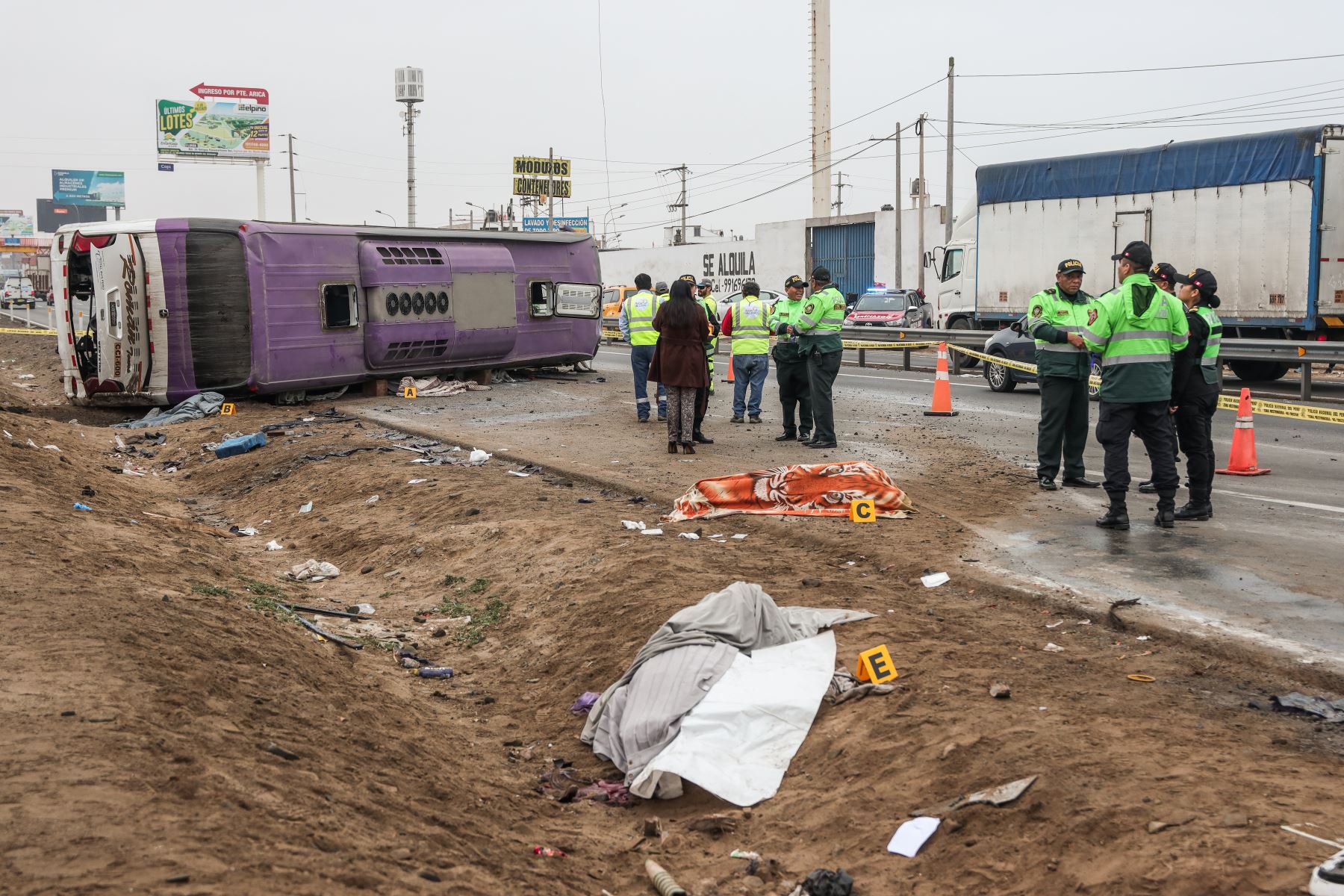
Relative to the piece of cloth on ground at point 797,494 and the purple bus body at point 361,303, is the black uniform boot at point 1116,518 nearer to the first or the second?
the piece of cloth on ground at point 797,494

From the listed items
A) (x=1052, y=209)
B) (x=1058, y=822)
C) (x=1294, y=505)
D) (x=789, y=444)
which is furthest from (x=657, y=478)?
(x=1052, y=209)

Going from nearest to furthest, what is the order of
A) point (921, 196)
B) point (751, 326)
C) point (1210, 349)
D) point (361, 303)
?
1. point (1210, 349)
2. point (751, 326)
3. point (361, 303)
4. point (921, 196)

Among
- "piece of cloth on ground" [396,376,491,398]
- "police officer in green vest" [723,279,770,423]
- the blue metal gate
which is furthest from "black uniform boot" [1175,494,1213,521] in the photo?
the blue metal gate

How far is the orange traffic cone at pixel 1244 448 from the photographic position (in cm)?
1163

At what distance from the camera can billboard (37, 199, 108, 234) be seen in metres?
139

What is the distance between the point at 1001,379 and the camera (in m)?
21.0

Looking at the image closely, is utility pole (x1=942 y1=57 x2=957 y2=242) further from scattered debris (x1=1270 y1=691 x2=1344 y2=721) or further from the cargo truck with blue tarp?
scattered debris (x1=1270 y1=691 x2=1344 y2=721)

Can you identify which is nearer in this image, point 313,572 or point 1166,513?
point 1166,513

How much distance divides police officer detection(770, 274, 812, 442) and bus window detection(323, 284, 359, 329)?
7.77m

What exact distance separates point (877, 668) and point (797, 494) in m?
3.83

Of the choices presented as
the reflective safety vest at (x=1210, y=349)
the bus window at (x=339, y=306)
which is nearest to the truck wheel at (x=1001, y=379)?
the bus window at (x=339, y=306)

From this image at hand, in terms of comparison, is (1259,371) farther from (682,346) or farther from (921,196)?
(921,196)

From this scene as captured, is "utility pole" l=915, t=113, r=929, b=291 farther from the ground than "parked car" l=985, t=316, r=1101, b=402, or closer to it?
farther from the ground

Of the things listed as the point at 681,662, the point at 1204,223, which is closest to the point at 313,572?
the point at 681,662
